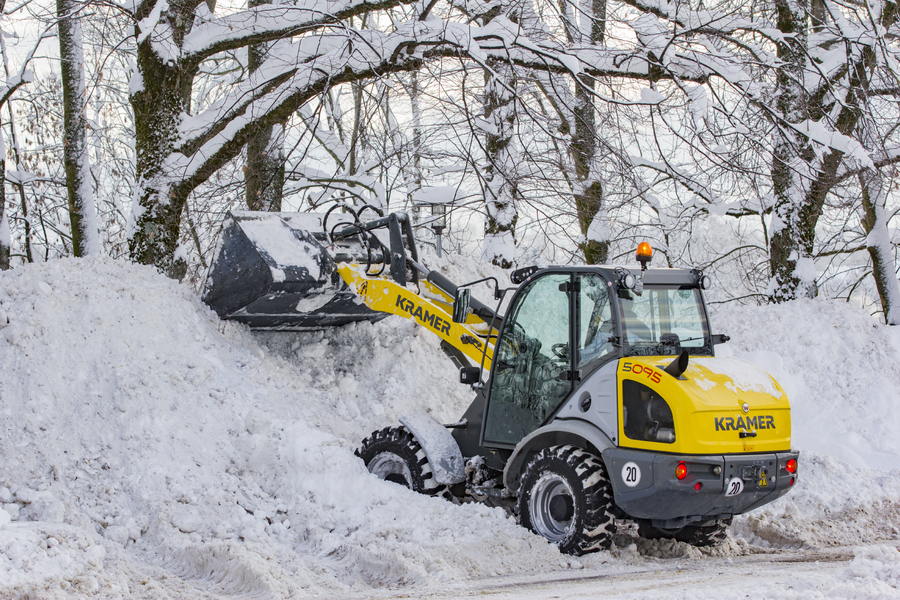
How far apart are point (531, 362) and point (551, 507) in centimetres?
105

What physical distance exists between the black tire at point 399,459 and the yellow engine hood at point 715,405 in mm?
1792

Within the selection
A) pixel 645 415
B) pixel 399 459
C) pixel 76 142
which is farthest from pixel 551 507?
pixel 76 142

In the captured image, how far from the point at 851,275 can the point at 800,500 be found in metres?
13.3

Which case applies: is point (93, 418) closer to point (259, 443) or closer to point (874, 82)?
point (259, 443)

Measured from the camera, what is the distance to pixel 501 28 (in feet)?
24.5

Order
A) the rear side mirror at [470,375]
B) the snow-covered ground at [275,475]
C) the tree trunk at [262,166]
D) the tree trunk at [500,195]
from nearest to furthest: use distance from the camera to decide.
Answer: the snow-covered ground at [275,475] < the rear side mirror at [470,375] < the tree trunk at [500,195] < the tree trunk at [262,166]

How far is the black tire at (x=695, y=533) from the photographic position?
556 cm

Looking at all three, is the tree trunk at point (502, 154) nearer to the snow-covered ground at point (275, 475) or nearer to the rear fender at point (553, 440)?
the snow-covered ground at point (275, 475)

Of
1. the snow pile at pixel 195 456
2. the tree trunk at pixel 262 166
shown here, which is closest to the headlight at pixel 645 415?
the snow pile at pixel 195 456

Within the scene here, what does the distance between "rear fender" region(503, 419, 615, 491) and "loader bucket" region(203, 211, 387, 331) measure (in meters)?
2.83

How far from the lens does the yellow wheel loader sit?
4.78 meters

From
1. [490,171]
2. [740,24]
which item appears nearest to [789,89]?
[740,24]

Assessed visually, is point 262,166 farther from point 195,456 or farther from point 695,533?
point 695,533

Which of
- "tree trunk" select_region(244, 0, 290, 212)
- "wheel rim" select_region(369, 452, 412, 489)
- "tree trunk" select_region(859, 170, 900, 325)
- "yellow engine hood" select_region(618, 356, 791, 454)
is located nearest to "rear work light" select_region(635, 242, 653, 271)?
"yellow engine hood" select_region(618, 356, 791, 454)
